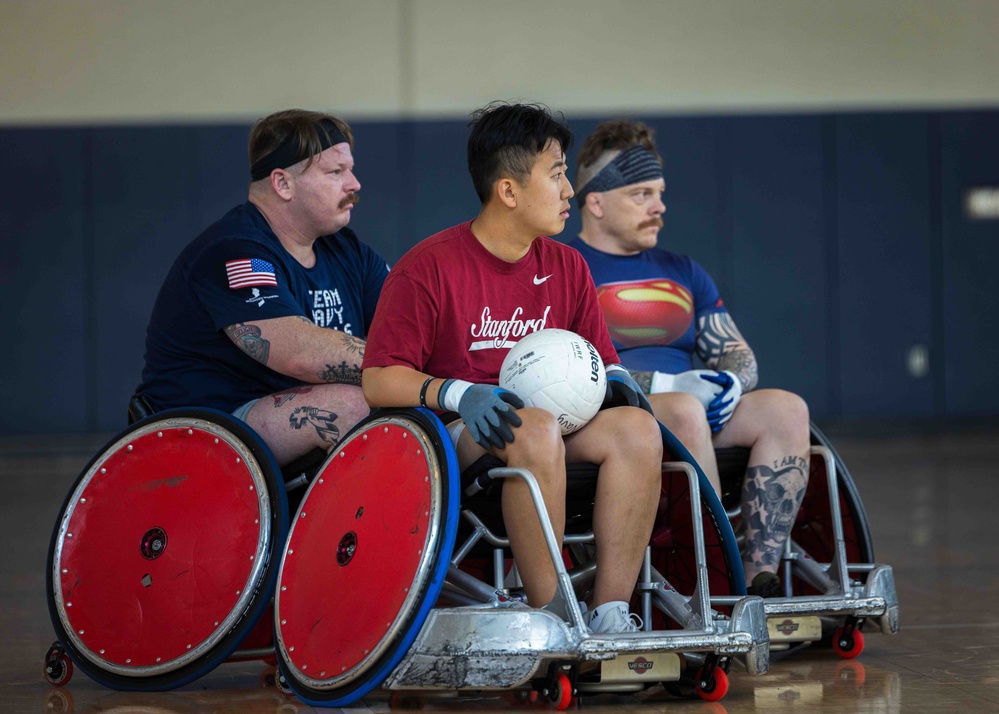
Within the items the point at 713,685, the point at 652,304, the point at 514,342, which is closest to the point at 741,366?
the point at 652,304

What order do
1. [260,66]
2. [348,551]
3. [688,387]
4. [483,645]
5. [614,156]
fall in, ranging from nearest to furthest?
[483,645], [348,551], [688,387], [614,156], [260,66]

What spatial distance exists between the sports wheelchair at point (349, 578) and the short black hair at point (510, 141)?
611 millimetres

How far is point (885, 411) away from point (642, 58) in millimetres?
3513

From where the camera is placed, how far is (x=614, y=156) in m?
3.86

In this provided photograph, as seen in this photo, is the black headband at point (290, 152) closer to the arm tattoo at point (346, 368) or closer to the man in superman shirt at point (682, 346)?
the arm tattoo at point (346, 368)

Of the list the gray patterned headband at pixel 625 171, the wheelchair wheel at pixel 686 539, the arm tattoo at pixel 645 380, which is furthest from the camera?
the gray patterned headband at pixel 625 171

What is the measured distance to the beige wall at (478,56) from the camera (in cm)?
985

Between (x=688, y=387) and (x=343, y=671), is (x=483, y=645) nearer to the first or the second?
(x=343, y=671)

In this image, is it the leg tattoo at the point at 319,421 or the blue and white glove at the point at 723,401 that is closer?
the leg tattoo at the point at 319,421

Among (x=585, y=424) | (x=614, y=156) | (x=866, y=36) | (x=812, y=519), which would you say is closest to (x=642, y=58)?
(x=866, y=36)

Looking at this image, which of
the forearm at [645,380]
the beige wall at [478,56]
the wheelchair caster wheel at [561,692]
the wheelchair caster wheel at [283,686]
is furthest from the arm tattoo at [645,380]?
the beige wall at [478,56]

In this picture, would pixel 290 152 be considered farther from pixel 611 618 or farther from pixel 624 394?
pixel 611 618

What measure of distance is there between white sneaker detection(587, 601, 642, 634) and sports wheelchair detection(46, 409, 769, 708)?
3.6 inches

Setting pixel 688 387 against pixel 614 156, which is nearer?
pixel 688 387
